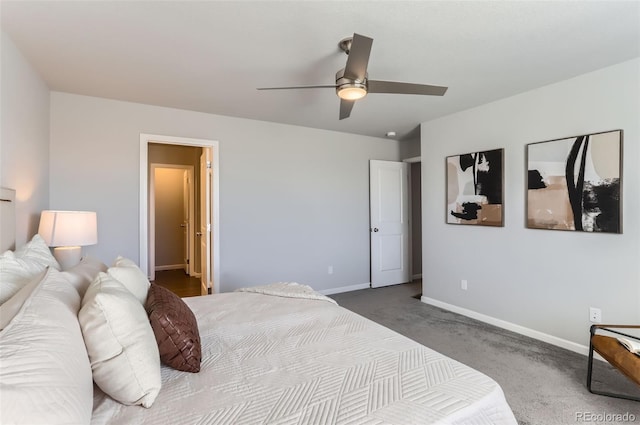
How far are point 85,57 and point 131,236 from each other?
179 cm

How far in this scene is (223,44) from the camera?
2.19m

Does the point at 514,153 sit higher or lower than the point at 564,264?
higher

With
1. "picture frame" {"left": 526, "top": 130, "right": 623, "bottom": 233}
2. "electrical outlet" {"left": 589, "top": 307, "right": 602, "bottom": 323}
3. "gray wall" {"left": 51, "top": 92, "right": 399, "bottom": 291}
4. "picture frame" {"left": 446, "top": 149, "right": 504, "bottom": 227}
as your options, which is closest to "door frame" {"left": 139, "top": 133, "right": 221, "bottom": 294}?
"gray wall" {"left": 51, "top": 92, "right": 399, "bottom": 291}

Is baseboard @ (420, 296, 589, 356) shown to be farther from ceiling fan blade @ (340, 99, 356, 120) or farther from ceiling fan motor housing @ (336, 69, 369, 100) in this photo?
ceiling fan motor housing @ (336, 69, 369, 100)

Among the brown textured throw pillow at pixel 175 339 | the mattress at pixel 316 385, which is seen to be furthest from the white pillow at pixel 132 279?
the mattress at pixel 316 385

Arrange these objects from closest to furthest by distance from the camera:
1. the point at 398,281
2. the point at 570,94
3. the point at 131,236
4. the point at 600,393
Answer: the point at 600,393 → the point at 570,94 → the point at 131,236 → the point at 398,281

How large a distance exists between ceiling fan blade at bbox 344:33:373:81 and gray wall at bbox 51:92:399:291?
2375 mm

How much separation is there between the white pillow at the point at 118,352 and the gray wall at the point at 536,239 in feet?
10.8

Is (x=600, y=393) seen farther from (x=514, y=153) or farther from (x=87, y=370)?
(x=87, y=370)

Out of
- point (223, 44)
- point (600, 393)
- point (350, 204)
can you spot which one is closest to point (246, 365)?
point (223, 44)

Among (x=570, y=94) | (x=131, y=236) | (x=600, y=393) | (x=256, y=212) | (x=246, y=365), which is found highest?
(x=570, y=94)

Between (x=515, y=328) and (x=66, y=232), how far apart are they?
4.18 metres

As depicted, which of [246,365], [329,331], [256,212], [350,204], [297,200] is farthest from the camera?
[350,204]

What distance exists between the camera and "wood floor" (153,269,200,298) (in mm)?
4770
